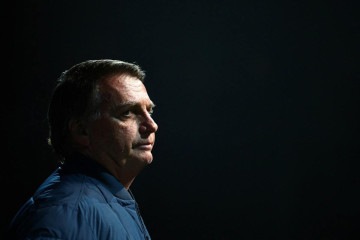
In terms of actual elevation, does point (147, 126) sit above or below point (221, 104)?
above

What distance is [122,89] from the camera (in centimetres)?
100

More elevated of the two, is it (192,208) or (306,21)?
(306,21)

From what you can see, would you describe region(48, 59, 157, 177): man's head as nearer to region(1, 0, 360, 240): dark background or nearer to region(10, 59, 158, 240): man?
region(10, 59, 158, 240): man

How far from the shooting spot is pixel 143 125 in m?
1.04

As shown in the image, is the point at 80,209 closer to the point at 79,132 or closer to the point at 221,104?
the point at 79,132

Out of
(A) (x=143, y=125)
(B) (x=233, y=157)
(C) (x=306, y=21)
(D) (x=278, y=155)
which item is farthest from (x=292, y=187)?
(A) (x=143, y=125)

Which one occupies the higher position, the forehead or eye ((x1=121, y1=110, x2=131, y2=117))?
the forehead

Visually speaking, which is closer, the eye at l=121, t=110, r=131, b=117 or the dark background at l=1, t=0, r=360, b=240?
the eye at l=121, t=110, r=131, b=117

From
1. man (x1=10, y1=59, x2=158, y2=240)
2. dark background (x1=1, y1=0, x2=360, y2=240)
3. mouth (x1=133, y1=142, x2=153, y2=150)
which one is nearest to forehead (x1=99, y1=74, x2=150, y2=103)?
man (x1=10, y1=59, x2=158, y2=240)

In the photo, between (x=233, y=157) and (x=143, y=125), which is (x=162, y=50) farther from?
(x=143, y=125)

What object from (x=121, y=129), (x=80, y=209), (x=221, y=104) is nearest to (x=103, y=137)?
(x=121, y=129)

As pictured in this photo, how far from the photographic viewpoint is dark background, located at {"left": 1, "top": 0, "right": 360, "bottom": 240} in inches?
80.7

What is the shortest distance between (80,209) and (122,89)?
0.36m

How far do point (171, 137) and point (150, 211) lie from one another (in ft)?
1.38
